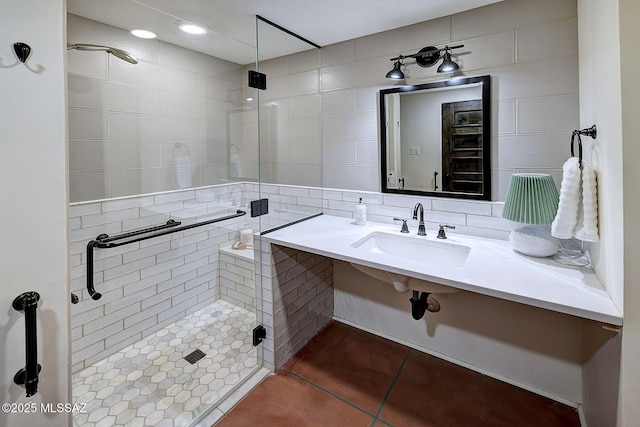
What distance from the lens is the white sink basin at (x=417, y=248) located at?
167cm

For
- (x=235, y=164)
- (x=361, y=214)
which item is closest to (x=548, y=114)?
(x=361, y=214)

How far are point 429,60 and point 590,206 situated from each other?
1164 millimetres

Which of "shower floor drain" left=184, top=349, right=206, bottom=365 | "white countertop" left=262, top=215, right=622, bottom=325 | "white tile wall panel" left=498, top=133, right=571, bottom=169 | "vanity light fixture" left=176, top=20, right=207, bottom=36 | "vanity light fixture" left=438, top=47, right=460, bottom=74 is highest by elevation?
"vanity light fixture" left=176, top=20, right=207, bottom=36

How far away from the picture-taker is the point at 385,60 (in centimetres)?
198

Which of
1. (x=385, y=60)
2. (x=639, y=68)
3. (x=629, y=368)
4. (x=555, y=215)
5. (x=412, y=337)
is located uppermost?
(x=385, y=60)

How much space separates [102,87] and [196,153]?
0.71 metres

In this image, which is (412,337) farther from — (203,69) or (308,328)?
(203,69)

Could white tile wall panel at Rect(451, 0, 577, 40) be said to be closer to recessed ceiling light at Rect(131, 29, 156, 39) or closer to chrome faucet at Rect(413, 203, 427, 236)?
chrome faucet at Rect(413, 203, 427, 236)

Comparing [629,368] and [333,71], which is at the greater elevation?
[333,71]

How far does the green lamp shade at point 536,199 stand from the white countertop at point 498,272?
20cm

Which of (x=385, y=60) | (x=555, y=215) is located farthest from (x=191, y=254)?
(x=555, y=215)

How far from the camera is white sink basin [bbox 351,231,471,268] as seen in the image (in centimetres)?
167

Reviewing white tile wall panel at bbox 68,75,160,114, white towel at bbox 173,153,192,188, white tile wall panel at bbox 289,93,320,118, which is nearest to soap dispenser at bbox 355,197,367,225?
white tile wall panel at bbox 289,93,320,118

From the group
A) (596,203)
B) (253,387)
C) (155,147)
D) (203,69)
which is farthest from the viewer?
(203,69)
